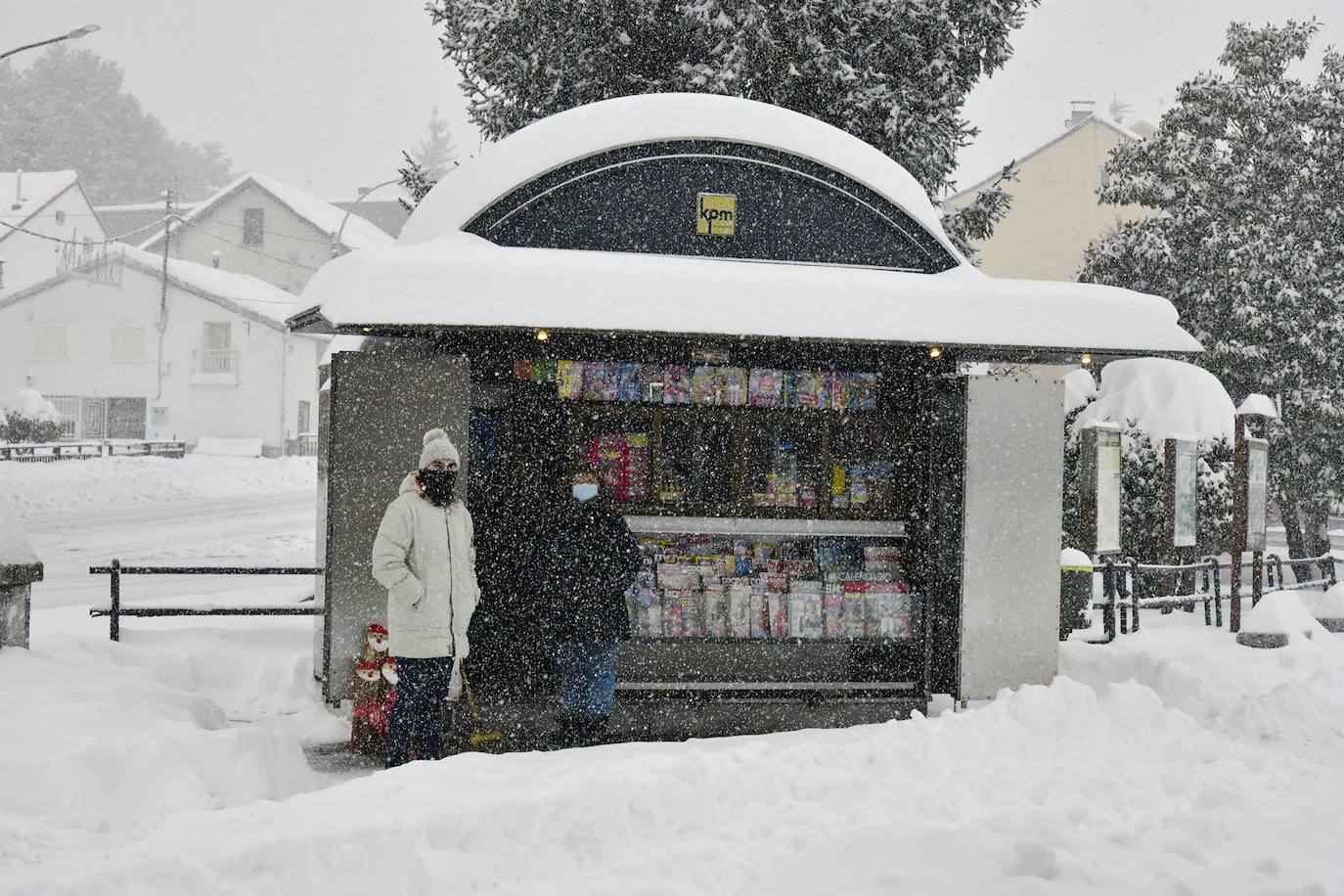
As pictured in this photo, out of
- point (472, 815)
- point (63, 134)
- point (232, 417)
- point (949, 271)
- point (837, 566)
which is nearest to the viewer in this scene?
point (472, 815)

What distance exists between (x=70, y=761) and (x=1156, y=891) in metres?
4.98

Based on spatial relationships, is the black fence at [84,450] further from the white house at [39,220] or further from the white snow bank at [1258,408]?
the white snow bank at [1258,408]

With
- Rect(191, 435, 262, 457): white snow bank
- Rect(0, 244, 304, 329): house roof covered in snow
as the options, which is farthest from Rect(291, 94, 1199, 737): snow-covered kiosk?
Rect(0, 244, 304, 329): house roof covered in snow

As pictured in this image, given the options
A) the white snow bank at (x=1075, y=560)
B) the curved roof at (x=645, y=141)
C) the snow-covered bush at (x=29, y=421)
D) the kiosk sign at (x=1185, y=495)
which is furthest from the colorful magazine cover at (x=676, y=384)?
the snow-covered bush at (x=29, y=421)

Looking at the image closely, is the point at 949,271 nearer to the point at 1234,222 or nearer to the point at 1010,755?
the point at 1010,755

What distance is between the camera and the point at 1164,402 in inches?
677

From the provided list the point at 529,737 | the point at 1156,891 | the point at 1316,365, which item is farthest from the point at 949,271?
the point at 1316,365

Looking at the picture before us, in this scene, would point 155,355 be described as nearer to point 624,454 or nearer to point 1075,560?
point 1075,560

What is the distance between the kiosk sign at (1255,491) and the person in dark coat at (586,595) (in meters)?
7.75

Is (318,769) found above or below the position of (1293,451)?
below

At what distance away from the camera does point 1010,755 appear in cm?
722

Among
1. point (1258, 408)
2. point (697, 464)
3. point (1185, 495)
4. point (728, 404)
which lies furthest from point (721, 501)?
point (1185, 495)

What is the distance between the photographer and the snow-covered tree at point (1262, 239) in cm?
2034

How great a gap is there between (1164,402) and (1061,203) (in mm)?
19918
